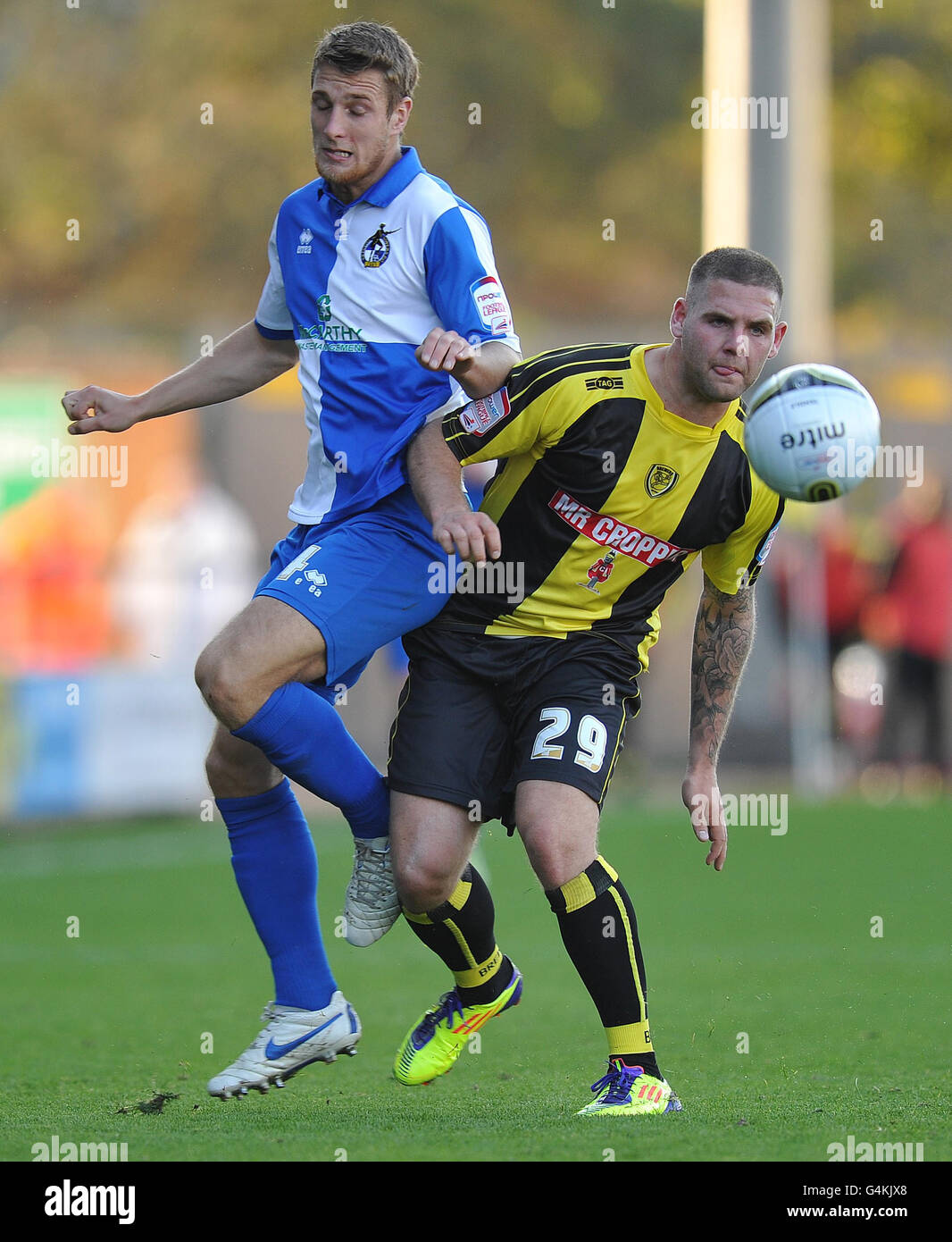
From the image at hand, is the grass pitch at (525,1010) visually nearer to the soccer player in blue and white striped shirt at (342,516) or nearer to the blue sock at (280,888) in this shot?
the blue sock at (280,888)

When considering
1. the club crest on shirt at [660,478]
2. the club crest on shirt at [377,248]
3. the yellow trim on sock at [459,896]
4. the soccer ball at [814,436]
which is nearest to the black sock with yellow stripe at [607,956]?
the yellow trim on sock at [459,896]

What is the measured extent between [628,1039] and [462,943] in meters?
0.78

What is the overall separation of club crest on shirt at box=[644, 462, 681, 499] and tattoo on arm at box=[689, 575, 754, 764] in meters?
0.43

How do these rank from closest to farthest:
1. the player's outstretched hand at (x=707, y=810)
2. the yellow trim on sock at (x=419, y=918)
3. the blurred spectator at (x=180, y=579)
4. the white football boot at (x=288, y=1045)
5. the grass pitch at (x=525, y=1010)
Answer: the grass pitch at (x=525, y=1010) < the white football boot at (x=288, y=1045) < the player's outstretched hand at (x=707, y=810) < the yellow trim on sock at (x=419, y=918) < the blurred spectator at (x=180, y=579)

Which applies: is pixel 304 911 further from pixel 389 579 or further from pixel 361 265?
pixel 361 265

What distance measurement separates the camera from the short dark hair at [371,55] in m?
5.02

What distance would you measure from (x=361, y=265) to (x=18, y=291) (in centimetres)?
2749

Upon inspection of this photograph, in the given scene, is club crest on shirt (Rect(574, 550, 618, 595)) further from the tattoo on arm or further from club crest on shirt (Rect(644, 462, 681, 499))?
the tattoo on arm

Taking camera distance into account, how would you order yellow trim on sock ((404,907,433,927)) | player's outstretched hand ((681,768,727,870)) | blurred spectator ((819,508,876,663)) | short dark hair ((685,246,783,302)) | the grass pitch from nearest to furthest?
1. the grass pitch
2. short dark hair ((685,246,783,302))
3. player's outstretched hand ((681,768,727,870))
4. yellow trim on sock ((404,907,433,927))
5. blurred spectator ((819,508,876,663))

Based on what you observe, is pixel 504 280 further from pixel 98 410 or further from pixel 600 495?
pixel 600 495

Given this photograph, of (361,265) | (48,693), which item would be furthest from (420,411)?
(48,693)

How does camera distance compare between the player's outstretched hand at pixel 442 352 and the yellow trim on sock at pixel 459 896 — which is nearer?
the player's outstretched hand at pixel 442 352

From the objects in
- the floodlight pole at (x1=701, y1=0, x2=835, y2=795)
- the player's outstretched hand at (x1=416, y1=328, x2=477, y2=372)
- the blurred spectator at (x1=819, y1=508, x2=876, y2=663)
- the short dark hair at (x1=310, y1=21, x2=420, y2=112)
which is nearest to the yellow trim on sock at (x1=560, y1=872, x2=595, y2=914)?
the player's outstretched hand at (x1=416, y1=328, x2=477, y2=372)

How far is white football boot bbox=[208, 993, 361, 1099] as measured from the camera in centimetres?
512
